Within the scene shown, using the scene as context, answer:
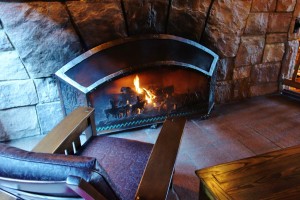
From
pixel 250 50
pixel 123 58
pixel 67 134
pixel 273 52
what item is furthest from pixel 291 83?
pixel 67 134

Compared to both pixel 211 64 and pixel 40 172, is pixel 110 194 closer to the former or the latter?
pixel 40 172

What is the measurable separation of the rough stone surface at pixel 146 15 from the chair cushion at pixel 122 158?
1.00 metres

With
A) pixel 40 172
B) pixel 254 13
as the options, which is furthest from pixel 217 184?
pixel 254 13

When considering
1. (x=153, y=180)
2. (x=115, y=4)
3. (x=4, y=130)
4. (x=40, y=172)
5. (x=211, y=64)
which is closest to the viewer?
(x=40, y=172)

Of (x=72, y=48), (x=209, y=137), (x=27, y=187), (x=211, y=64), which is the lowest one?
(x=209, y=137)

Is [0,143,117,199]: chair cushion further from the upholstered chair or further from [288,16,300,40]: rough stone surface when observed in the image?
[288,16,300,40]: rough stone surface

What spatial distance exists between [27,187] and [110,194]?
0.80ft

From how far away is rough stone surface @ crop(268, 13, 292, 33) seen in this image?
93.7 inches

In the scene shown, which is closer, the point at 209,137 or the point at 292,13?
the point at 209,137

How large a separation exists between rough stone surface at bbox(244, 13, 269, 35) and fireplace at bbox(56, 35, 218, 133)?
613 millimetres

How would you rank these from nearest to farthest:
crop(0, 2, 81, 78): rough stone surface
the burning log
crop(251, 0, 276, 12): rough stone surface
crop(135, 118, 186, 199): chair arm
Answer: crop(135, 118, 186, 199): chair arm → crop(0, 2, 81, 78): rough stone surface → the burning log → crop(251, 0, 276, 12): rough stone surface

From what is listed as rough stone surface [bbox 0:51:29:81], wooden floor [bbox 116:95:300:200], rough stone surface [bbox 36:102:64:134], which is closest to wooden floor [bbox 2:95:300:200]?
wooden floor [bbox 116:95:300:200]

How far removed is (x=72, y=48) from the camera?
1719 millimetres

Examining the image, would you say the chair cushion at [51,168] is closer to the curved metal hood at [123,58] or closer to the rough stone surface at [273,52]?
the curved metal hood at [123,58]
